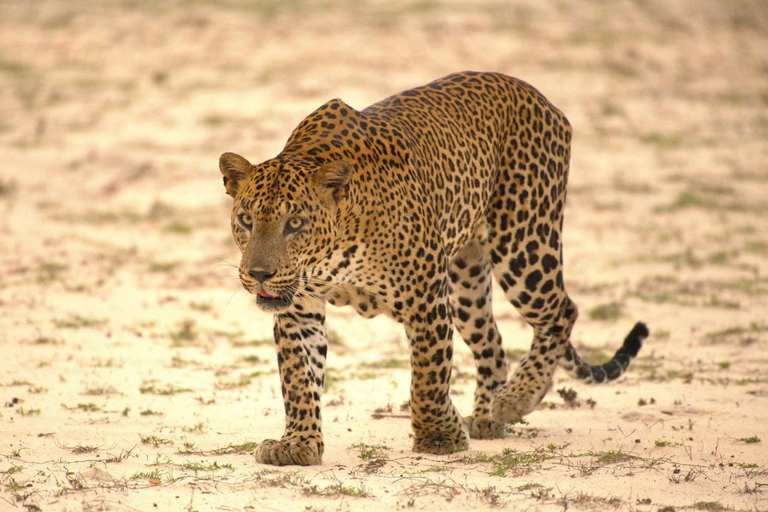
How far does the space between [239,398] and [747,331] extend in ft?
15.5

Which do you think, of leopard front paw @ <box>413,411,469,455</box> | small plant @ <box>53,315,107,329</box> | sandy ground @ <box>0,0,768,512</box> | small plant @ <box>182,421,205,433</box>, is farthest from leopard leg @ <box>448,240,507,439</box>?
small plant @ <box>53,315,107,329</box>

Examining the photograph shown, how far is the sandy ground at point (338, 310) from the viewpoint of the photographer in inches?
238

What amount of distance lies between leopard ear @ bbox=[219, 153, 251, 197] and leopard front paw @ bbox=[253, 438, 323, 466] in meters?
1.33

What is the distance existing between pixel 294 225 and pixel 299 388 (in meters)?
0.98

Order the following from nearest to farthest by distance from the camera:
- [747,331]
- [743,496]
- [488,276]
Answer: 1. [743,496]
2. [488,276]
3. [747,331]

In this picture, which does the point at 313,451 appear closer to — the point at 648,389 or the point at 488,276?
Result: the point at 488,276

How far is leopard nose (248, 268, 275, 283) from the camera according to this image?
5.66 meters

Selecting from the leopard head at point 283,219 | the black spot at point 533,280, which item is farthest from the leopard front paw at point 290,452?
the black spot at point 533,280

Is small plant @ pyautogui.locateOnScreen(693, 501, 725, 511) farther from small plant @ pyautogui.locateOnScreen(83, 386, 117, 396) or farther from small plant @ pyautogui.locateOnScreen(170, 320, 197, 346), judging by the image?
small plant @ pyautogui.locateOnScreen(170, 320, 197, 346)

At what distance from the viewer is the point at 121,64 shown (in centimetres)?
2336

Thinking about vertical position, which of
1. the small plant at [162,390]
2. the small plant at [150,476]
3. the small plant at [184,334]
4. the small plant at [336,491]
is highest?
the small plant at [184,334]

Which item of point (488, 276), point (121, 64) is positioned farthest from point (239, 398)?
point (121, 64)

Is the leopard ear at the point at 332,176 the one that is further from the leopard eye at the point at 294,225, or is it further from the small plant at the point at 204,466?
the small plant at the point at 204,466

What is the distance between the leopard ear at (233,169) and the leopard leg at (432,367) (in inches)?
43.8
